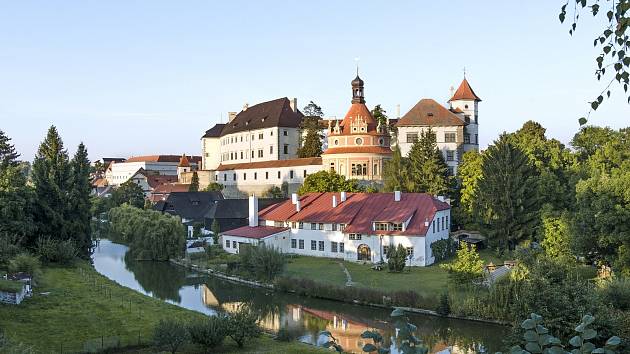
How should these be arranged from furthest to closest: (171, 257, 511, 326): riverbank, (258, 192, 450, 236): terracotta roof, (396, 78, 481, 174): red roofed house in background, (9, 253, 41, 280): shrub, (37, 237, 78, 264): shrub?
1. (396, 78, 481, 174): red roofed house in background
2. (258, 192, 450, 236): terracotta roof
3. (37, 237, 78, 264): shrub
4. (9, 253, 41, 280): shrub
5. (171, 257, 511, 326): riverbank

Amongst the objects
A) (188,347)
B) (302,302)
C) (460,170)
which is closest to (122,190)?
(460,170)

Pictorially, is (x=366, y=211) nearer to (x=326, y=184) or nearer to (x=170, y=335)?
(x=326, y=184)

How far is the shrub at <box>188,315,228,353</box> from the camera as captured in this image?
17359 mm

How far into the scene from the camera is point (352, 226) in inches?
1470

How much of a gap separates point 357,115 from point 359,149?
4296 mm

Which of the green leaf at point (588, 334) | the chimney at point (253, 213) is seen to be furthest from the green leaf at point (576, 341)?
the chimney at point (253, 213)

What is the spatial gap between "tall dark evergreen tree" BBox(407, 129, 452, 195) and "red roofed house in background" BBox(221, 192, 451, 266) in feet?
13.9

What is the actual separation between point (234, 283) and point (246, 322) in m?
15.1

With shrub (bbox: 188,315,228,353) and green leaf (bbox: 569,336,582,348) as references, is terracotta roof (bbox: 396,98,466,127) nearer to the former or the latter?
shrub (bbox: 188,315,228,353)

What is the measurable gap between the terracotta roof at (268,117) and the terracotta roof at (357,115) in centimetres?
1637

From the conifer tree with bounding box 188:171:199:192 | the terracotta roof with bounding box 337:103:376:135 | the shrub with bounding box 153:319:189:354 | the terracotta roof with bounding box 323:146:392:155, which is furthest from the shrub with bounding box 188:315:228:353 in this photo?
the conifer tree with bounding box 188:171:199:192

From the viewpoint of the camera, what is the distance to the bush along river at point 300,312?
21.3 m

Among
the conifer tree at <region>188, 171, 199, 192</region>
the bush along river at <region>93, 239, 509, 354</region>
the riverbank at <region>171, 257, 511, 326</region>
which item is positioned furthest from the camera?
the conifer tree at <region>188, 171, 199, 192</region>

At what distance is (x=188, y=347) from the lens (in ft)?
58.6
